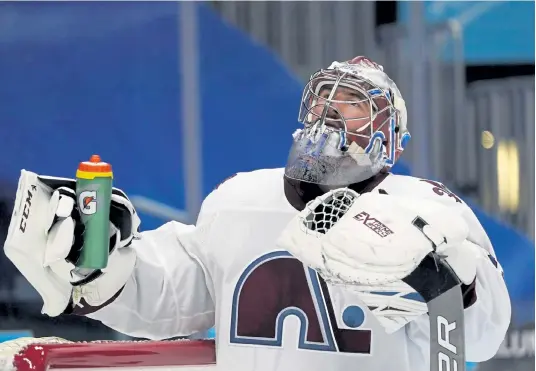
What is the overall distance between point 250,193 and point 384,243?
1.70ft

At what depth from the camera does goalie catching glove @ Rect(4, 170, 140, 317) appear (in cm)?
148

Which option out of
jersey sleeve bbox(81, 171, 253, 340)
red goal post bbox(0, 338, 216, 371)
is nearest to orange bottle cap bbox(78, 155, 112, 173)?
jersey sleeve bbox(81, 171, 253, 340)

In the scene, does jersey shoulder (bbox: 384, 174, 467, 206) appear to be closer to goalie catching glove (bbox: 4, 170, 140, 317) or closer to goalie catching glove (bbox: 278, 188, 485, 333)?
goalie catching glove (bbox: 278, 188, 485, 333)

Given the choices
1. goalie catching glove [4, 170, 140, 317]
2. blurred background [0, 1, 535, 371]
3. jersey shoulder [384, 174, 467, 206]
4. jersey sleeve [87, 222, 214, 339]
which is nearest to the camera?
goalie catching glove [4, 170, 140, 317]

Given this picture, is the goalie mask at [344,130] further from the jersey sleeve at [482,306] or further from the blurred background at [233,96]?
the blurred background at [233,96]

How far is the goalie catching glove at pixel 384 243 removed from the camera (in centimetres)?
125

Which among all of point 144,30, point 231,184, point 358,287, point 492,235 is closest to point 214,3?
point 144,30

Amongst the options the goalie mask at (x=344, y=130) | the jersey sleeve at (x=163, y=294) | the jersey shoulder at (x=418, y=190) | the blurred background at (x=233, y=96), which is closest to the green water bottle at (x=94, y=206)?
the jersey sleeve at (x=163, y=294)

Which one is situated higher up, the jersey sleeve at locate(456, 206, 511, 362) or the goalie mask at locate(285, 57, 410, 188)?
the goalie mask at locate(285, 57, 410, 188)

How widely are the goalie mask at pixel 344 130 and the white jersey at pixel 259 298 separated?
0.06 metres

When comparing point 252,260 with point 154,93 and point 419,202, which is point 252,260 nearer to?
point 419,202

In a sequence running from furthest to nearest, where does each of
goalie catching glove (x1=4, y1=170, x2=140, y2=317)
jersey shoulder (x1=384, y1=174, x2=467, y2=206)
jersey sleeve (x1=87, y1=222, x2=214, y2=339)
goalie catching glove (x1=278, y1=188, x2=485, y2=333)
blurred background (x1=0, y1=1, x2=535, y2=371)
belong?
1. blurred background (x1=0, y1=1, x2=535, y2=371)
2. jersey sleeve (x1=87, y1=222, x2=214, y2=339)
3. jersey shoulder (x1=384, y1=174, x2=467, y2=206)
4. goalie catching glove (x1=4, y1=170, x2=140, y2=317)
5. goalie catching glove (x1=278, y1=188, x2=485, y2=333)

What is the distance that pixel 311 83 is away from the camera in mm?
1683

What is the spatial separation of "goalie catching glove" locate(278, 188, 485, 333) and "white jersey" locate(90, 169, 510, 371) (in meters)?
0.29
